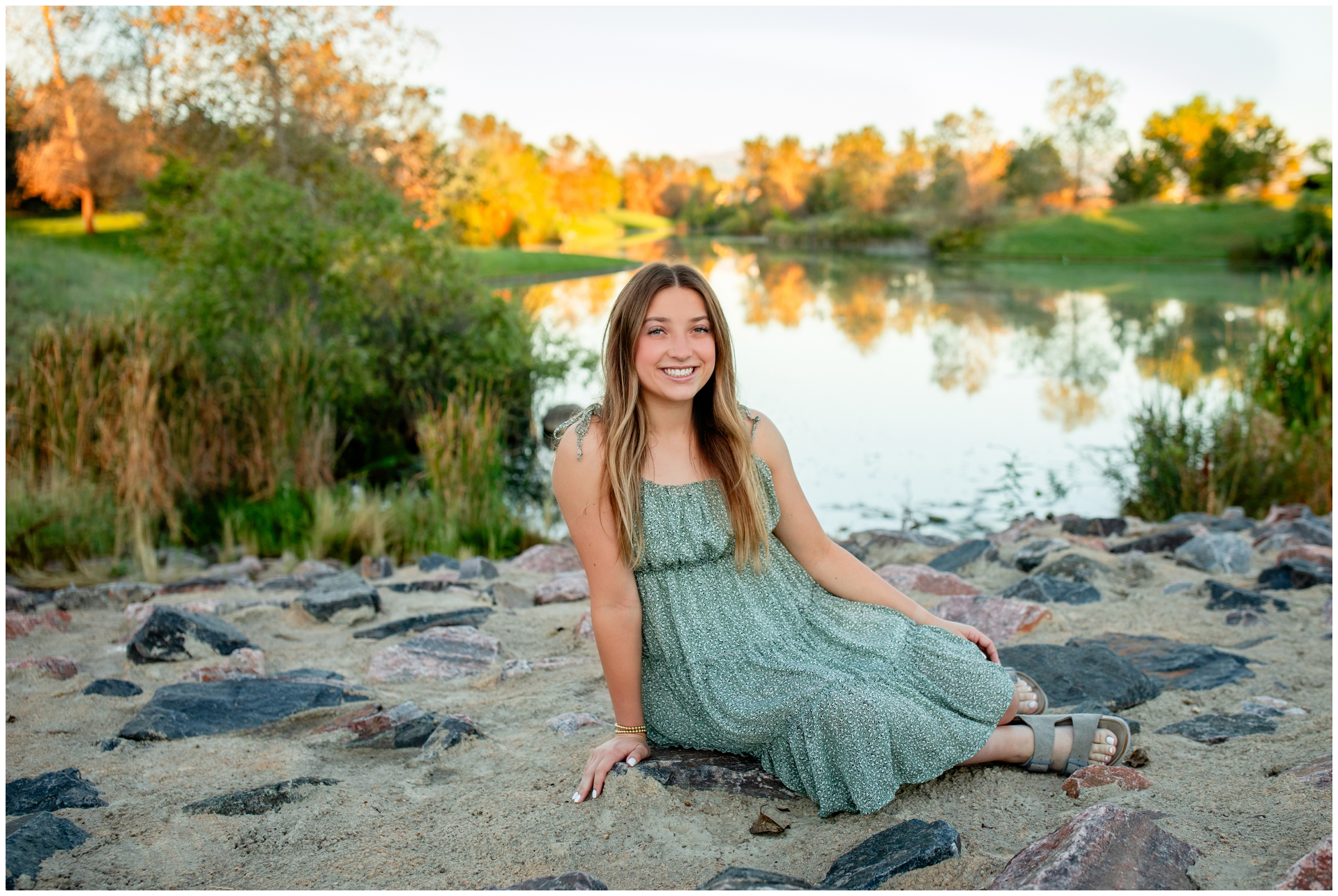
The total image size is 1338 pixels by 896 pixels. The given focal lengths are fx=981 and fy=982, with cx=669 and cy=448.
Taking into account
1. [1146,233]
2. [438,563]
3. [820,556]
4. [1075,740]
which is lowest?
[438,563]

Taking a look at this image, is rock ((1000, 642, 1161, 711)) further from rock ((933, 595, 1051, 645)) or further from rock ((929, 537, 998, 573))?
rock ((929, 537, 998, 573))

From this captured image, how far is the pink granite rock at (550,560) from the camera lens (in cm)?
498

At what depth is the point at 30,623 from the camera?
12.4ft

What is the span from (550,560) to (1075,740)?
3050 mm

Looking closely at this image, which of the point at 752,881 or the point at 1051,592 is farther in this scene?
the point at 1051,592

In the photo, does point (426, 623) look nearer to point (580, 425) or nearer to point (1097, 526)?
point (580, 425)

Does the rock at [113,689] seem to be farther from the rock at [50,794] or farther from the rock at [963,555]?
the rock at [963,555]

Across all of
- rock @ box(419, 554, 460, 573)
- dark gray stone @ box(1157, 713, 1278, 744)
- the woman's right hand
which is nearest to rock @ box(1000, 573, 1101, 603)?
dark gray stone @ box(1157, 713, 1278, 744)

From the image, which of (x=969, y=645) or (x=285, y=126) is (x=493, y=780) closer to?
(x=969, y=645)

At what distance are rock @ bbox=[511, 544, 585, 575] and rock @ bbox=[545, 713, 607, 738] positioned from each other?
195cm

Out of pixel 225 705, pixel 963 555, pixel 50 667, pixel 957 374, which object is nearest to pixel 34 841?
pixel 225 705

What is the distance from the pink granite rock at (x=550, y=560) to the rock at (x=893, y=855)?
291 centimetres

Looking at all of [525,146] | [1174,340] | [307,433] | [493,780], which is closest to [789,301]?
[1174,340]

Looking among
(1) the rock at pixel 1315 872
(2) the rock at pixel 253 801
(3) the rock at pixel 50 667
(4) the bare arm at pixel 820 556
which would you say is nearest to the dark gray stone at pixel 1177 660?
(4) the bare arm at pixel 820 556
